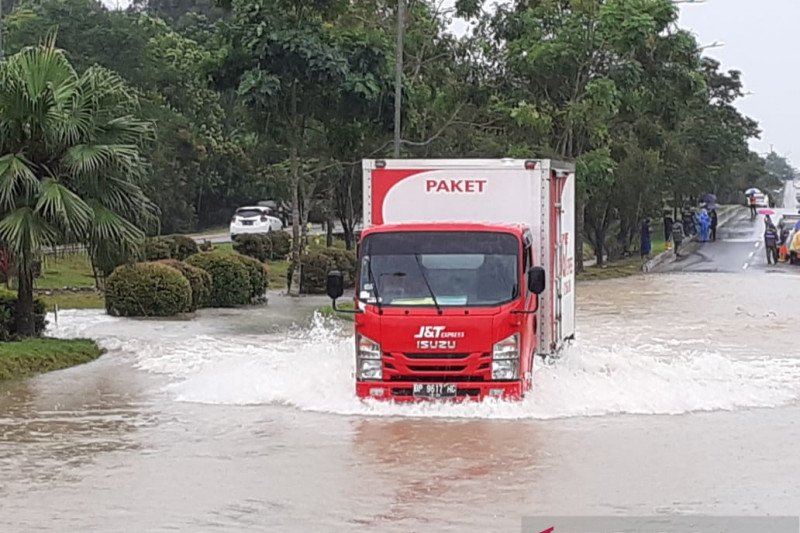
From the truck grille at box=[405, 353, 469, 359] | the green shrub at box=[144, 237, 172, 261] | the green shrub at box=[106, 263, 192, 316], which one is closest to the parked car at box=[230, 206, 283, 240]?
the green shrub at box=[144, 237, 172, 261]

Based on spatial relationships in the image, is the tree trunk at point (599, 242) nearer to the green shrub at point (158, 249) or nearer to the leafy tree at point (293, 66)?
the leafy tree at point (293, 66)

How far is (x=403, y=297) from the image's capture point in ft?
Result: 45.6

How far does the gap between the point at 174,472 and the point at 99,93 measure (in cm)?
1047

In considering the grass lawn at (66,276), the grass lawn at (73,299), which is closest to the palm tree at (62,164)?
the grass lawn at (73,299)

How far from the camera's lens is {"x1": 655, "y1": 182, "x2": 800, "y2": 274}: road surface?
47188 millimetres

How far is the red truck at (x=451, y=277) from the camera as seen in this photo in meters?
13.6

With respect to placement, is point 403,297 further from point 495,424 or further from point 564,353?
point 564,353

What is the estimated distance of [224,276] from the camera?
29781mm

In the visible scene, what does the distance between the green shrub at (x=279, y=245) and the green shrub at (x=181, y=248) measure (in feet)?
28.4

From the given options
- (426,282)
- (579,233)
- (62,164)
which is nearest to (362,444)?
(426,282)

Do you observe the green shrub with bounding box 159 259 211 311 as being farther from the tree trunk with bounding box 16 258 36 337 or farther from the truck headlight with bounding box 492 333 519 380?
the truck headlight with bounding box 492 333 519 380

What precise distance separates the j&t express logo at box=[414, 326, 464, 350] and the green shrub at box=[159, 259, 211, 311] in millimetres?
14628

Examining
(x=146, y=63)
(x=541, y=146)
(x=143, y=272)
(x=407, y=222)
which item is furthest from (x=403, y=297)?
(x=146, y=63)

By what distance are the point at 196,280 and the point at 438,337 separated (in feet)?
50.6
